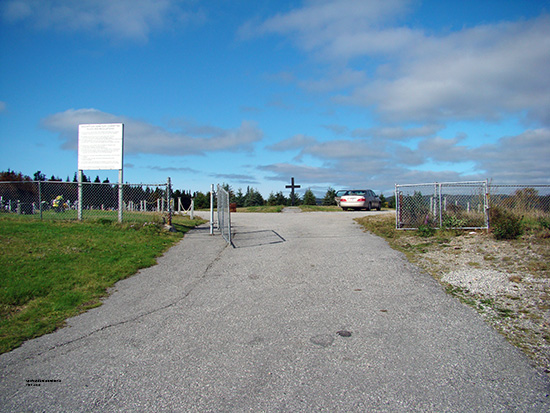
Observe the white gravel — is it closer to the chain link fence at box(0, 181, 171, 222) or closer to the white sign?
the chain link fence at box(0, 181, 171, 222)

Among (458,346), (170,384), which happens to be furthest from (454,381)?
(170,384)

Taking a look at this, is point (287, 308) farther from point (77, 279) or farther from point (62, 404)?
point (77, 279)

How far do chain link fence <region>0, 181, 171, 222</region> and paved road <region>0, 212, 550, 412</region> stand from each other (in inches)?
326

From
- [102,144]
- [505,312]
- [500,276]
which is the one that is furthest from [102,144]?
[505,312]

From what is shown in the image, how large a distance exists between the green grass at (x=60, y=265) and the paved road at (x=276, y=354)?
16.5 inches

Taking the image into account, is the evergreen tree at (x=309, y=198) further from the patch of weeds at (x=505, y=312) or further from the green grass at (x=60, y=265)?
the patch of weeds at (x=505, y=312)

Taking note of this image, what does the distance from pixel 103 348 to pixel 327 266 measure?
203 inches

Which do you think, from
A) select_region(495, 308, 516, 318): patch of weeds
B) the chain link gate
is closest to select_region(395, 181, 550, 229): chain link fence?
the chain link gate

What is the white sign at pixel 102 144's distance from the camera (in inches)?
636

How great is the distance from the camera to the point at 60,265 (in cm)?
812

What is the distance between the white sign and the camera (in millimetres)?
16156

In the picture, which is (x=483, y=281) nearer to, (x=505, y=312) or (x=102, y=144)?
(x=505, y=312)

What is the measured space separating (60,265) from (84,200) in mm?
10333

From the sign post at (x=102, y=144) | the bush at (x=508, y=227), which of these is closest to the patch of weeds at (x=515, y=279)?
the bush at (x=508, y=227)
